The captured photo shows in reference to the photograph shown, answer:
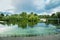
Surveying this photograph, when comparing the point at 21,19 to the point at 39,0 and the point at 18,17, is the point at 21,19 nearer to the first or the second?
the point at 18,17

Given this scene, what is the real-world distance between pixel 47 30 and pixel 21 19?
1.73ft

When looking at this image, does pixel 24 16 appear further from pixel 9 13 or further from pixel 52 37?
pixel 52 37

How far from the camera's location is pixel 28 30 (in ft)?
15.5

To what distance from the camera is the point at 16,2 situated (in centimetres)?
477

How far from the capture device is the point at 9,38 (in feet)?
15.5

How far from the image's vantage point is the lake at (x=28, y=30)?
4.70 metres

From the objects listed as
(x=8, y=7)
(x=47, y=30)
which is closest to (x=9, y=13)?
(x=8, y=7)

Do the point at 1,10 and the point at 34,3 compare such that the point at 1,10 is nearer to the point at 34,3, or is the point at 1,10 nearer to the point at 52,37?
the point at 34,3

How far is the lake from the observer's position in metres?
4.70

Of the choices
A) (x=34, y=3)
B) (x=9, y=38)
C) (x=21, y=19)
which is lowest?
(x=9, y=38)

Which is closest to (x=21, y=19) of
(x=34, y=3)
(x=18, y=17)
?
(x=18, y=17)

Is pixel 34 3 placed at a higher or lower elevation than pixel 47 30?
higher

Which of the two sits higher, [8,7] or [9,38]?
[8,7]

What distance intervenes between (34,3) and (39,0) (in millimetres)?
110
